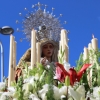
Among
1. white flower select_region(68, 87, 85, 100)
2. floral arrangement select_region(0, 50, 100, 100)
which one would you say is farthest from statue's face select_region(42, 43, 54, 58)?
white flower select_region(68, 87, 85, 100)

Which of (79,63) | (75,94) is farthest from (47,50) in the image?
(75,94)

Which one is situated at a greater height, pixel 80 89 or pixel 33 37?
pixel 33 37

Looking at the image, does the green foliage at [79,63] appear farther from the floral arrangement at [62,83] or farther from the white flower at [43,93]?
the white flower at [43,93]

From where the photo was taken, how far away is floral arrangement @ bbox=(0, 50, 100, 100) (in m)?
0.76

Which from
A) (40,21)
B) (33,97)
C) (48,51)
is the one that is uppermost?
(40,21)

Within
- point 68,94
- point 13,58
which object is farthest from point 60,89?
point 13,58

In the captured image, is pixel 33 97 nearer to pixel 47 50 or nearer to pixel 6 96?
pixel 6 96

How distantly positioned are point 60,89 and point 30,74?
16 centimetres

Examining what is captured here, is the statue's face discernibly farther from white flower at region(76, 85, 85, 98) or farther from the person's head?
white flower at region(76, 85, 85, 98)

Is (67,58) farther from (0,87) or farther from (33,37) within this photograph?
(33,37)

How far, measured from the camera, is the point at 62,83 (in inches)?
32.0

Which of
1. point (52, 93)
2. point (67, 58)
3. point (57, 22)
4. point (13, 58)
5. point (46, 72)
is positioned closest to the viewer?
point (52, 93)

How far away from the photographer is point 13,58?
156 cm

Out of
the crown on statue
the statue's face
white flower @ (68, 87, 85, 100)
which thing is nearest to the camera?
white flower @ (68, 87, 85, 100)
